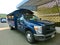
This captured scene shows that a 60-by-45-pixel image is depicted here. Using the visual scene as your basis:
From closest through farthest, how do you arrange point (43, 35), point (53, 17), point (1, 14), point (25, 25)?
point (43, 35), point (25, 25), point (53, 17), point (1, 14)

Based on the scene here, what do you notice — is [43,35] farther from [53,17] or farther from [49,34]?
[53,17]

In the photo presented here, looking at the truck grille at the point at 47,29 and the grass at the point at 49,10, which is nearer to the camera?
the truck grille at the point at 47,29

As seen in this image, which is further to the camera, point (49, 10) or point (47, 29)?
point (49, 10)

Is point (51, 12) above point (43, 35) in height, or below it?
above

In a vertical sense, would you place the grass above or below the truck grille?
above

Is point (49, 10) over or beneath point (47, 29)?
over

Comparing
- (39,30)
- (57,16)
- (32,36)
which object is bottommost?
(32,36)

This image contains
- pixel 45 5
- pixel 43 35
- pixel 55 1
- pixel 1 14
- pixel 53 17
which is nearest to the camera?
pixel 43 35

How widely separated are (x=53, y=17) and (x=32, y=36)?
823cm

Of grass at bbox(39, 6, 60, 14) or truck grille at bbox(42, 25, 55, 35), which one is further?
grass at bbox(39, 6, 60, 14)

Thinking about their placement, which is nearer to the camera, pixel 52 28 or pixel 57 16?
pixel 52 28

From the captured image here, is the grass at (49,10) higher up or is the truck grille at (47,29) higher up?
the grass at (49,10)

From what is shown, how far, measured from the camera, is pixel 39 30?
4.93m

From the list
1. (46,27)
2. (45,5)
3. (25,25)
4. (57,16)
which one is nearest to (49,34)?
(46,27)
